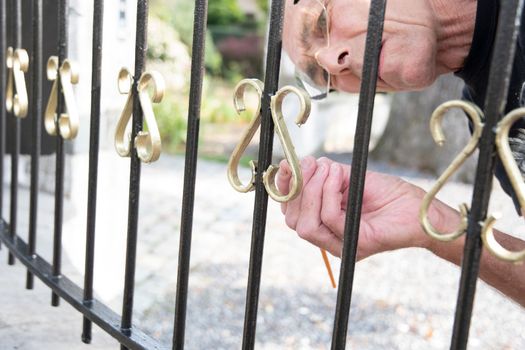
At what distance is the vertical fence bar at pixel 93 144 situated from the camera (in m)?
1.66

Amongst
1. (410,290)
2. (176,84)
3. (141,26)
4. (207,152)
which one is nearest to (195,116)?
(141,26)

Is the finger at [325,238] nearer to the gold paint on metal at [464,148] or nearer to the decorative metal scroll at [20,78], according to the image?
the gold paint on metal at [464,148]

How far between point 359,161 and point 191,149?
405 mm

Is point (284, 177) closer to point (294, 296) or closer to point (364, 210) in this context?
point (364, 210)

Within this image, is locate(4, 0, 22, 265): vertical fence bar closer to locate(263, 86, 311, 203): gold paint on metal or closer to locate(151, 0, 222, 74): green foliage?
locate(263, 86, 311, 203): gold paint on metal

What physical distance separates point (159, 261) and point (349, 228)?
126 inches

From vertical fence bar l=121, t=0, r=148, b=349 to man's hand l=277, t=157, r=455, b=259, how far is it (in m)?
0.36

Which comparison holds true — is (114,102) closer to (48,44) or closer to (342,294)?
(48,44)

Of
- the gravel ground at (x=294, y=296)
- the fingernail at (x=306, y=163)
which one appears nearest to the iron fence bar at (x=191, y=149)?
the fingernail at (x=306, y=163)

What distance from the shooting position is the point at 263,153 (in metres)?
1.31

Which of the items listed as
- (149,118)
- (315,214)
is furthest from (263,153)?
(149,118)

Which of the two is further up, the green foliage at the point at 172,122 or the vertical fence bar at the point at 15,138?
the vertical fence bar at the point at 15,138

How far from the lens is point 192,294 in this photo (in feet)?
13.2

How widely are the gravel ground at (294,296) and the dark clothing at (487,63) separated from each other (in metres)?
1.10
